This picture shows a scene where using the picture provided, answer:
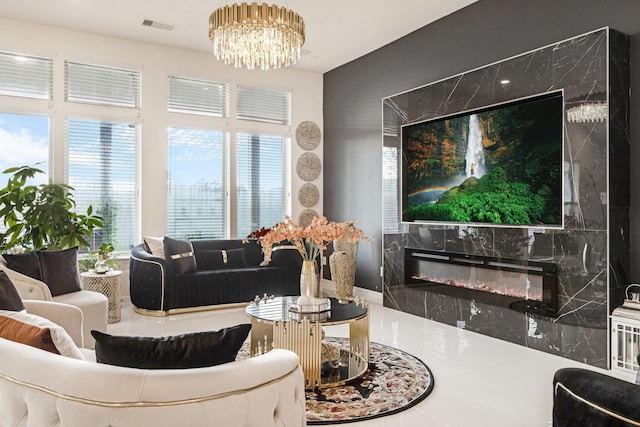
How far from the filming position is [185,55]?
6.23 m

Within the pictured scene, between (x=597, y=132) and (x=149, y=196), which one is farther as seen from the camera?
(x=149, y=196)

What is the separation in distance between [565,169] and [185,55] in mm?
4841

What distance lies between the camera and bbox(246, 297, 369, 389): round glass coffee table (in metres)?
2.97

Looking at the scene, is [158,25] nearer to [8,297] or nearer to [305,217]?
[305,217]

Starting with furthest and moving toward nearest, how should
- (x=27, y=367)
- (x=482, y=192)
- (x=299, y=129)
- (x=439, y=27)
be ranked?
(x=299, y=129) → (x=439, y=27) → (x=482, y=192) → (x=27, y=367)

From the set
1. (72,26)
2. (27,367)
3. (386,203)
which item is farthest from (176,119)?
(27,367)

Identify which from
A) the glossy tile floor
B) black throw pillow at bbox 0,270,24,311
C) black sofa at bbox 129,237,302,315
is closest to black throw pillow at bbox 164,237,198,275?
black sofa at bbox 129,237,302,315

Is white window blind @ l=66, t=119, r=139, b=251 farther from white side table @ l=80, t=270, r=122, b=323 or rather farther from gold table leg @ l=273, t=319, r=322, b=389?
gold table leg @ l=273, t=319, r=322, b=389

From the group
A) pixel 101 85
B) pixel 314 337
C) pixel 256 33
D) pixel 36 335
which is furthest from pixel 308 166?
pixel 36 335

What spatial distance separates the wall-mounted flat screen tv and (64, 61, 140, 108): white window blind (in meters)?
3.47

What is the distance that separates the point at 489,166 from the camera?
14.4ft

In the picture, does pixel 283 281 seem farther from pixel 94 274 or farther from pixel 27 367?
pixel 27 367

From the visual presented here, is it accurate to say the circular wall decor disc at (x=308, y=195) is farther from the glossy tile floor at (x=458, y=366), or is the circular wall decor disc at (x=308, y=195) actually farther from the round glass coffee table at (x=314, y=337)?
the round glass coffee table at (x=314, y=337)

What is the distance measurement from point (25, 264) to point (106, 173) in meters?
2.43
